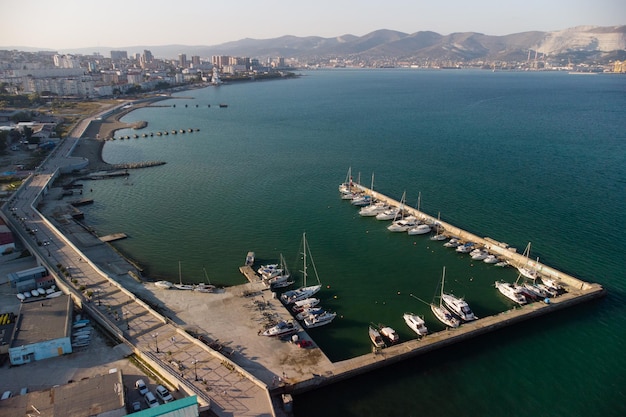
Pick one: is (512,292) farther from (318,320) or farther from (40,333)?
(40,333)

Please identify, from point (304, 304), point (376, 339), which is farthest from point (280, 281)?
point (376, 339)

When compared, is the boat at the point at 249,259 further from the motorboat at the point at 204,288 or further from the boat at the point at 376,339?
the boat at the point at 376,339

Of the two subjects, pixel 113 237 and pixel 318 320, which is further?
pixel 113 237

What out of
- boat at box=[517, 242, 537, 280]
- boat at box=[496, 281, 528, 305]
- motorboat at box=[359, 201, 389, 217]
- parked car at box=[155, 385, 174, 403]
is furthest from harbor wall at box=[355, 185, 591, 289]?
parked car at box=[155, 385, 174, 403]

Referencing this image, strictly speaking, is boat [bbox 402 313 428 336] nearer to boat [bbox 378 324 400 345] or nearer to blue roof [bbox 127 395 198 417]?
boat [bbox 378 324 400 345]

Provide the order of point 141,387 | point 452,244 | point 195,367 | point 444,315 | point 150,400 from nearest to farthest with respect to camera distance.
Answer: point 150,400 < point 141,387 < point 195,367 < point 444,315 < point 452,244

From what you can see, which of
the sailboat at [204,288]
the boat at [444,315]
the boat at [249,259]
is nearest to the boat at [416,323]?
the boat at [444,315]
